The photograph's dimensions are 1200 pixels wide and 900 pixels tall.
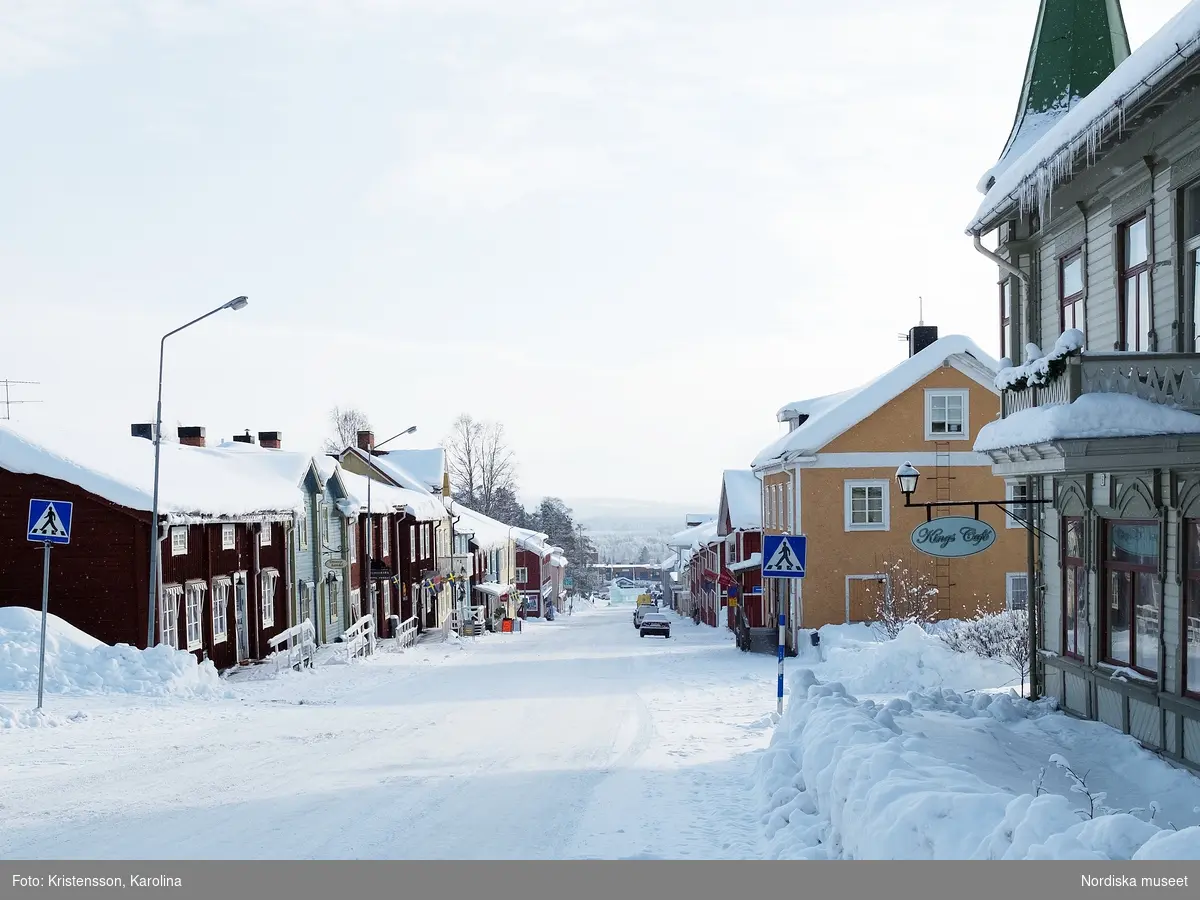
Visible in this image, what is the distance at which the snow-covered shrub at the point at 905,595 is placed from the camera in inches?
1219

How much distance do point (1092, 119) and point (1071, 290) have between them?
138 inches

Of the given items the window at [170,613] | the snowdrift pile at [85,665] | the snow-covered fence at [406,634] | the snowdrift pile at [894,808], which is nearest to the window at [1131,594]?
the snowdrift pile at [894,808]

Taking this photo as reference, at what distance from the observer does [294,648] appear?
2788 centimetres

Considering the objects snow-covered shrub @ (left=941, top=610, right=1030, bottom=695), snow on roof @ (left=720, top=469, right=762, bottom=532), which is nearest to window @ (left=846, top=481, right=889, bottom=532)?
snow-covered shrub @ (left=941, top=610, right=1030, bottom=695)

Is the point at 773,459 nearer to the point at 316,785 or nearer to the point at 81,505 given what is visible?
the point at 81,505

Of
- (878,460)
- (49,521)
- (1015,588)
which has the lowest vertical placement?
(1015,588)

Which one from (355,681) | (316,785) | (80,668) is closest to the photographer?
(316,785)

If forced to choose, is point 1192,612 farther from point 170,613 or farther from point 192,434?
point 192,434

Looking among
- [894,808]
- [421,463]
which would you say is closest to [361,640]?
[894,808]

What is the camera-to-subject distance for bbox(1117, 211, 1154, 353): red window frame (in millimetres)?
11539

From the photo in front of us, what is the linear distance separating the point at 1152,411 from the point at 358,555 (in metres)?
33.1

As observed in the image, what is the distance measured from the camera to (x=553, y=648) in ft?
127
